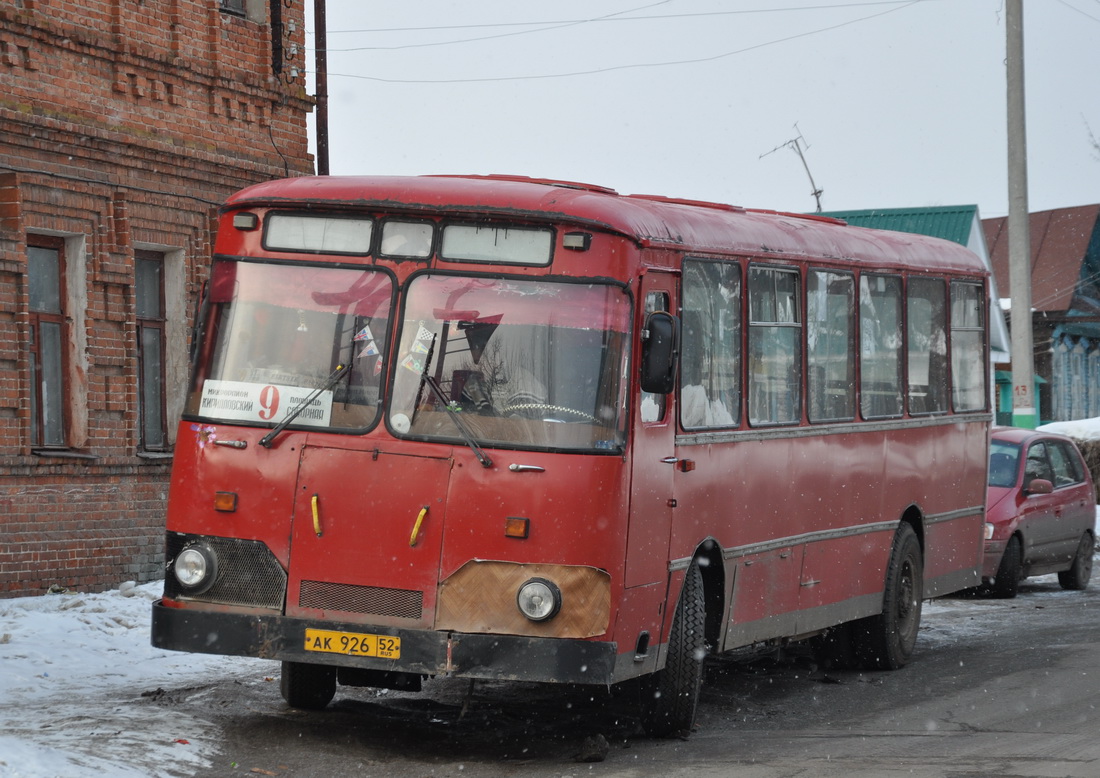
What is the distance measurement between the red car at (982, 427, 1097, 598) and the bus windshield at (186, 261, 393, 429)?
993 cm

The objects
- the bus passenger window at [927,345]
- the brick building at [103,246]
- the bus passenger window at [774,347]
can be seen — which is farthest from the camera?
the brick building at [103,246]

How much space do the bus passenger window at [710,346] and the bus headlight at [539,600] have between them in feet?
4.99

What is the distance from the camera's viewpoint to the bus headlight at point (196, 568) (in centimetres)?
843

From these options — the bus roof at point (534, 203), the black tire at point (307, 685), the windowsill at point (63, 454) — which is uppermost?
the bus roof at point (534, 203)

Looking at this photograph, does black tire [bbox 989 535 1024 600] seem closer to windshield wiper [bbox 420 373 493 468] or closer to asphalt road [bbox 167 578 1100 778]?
asphalt road [bbox 167 578 1100 778]

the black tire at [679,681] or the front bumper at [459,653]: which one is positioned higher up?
the front bumper at [459,653]

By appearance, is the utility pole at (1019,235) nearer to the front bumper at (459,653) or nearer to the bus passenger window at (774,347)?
the bus passenger window at (774,347)

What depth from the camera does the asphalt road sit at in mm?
8203

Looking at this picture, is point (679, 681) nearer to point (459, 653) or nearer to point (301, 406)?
point (459, 653)

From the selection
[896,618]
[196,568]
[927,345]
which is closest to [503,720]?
[196,568]

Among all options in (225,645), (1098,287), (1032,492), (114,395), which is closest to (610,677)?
(225,645)

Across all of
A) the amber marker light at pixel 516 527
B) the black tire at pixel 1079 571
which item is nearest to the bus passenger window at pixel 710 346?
the amber marker light at pixel 516 527

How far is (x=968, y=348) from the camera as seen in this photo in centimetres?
1384

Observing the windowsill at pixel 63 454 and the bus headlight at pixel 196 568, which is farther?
the windowsill at pixel 63 454
